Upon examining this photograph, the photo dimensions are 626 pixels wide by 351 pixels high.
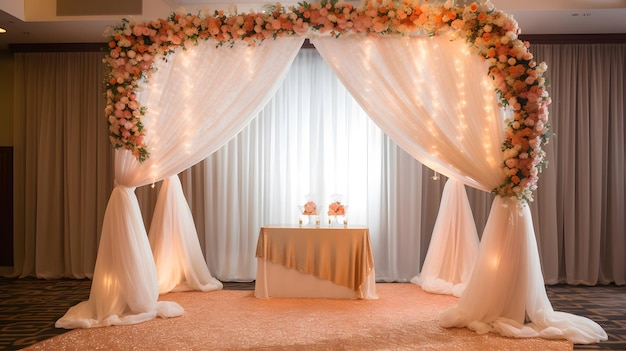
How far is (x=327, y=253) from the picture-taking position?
6055 millimetres

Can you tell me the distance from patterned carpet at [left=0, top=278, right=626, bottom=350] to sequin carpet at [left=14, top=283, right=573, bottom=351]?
1.26 feet

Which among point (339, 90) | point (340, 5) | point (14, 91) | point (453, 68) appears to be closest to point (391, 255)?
point (339, 90)

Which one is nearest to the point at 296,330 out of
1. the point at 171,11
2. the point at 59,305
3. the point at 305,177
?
the point at 59,305

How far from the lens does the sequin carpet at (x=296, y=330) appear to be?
4.34 m

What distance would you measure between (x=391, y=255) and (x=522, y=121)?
9.57 ft

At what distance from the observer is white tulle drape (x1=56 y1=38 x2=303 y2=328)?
525cm

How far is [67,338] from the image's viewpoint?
4.53m

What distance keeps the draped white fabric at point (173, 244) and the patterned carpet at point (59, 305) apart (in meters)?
0.56

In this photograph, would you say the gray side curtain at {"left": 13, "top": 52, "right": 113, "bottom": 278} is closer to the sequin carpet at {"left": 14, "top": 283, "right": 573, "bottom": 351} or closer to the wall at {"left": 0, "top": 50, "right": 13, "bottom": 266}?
the wall at {"left": 0, "top": 50, "right": 13, "bottom": 266}

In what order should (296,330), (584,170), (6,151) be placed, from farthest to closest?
(6,151)
(584,170)
(296,330)

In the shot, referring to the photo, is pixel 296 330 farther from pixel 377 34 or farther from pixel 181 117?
pixel 377 34

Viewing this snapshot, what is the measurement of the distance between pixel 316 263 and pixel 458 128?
2.19m

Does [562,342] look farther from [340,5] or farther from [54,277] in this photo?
[54,277]

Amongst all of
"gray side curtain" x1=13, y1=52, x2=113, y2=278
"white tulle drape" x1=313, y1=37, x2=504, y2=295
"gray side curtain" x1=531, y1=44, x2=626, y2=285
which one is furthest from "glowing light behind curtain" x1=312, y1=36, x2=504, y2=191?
"gray side curtain" x1=13, y1=52, x2=113, y2=278
